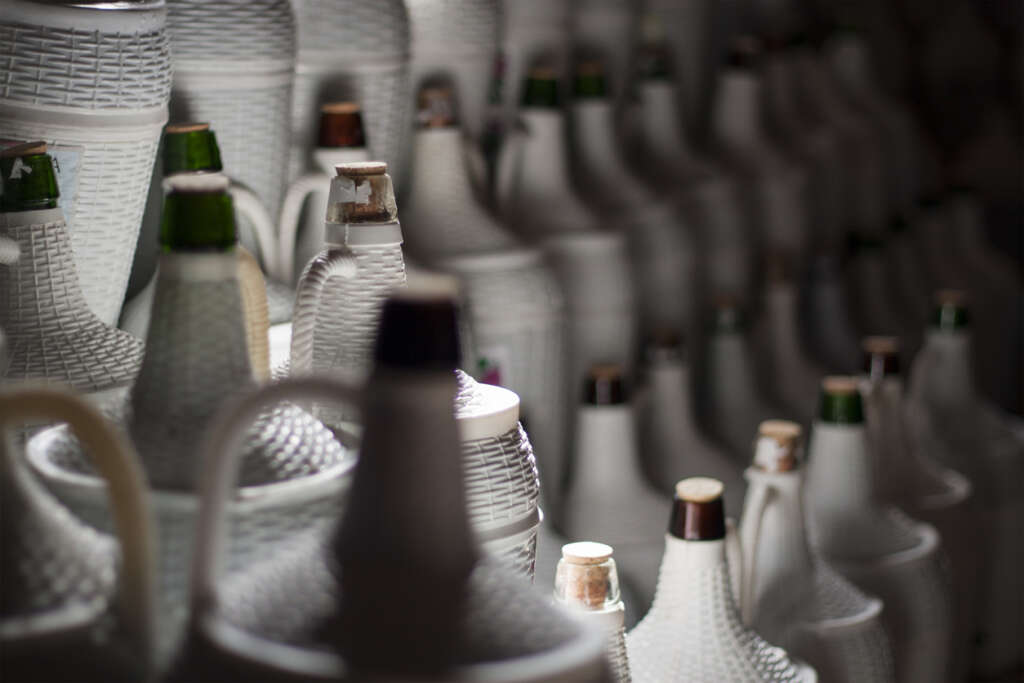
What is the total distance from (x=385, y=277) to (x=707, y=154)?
3.64 ft

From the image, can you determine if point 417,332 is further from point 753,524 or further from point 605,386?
point 605,386

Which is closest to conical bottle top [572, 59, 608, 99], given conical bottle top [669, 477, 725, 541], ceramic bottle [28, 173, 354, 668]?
conical bottle top [669, 477, 725, 541]

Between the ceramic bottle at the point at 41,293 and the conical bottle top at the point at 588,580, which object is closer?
the ceramic bottle at the point at 41,293

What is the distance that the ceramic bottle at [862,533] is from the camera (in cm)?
110

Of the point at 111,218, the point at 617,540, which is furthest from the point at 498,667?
the point at 617,540

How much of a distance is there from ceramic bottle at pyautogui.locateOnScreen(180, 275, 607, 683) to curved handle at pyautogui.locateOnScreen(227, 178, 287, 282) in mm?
335

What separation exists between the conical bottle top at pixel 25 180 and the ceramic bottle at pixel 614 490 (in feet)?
2.14

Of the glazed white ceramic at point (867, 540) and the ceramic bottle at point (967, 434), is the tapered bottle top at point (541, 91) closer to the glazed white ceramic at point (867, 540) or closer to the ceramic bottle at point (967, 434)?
the glazed white ceramic at point (867, 540)

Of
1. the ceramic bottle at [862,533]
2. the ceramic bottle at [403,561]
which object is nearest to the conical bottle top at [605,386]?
the ceramic bottle at [862,533]

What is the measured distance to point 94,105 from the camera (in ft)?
2.17

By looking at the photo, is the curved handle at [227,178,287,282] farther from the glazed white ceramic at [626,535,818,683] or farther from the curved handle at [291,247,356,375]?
the glazed white ceramic at [626,535,818,683]

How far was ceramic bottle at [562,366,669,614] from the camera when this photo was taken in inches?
44.1

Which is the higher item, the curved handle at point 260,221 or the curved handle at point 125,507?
the curved handle at point 260,221

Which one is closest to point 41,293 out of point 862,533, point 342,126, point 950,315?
point 342,126
